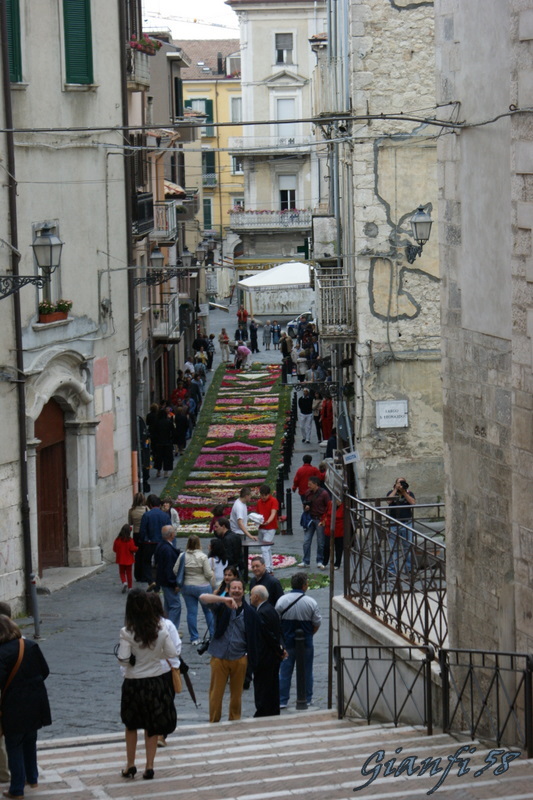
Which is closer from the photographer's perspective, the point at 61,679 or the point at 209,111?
the point at 61,679

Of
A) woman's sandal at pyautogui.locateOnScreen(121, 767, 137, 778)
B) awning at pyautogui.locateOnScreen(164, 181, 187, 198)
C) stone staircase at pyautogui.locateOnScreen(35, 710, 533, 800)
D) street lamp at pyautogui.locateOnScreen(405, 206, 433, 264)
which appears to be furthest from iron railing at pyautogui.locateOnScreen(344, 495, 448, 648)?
awning at pyautogui.locateOnScreen(164, 181, 187, 198)

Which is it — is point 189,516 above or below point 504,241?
below

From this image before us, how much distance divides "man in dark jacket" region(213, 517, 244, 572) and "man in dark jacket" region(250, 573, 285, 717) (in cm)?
462

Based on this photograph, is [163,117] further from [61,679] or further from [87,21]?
[61,679]

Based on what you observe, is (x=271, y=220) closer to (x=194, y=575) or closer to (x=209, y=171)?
(x=209, y=171)

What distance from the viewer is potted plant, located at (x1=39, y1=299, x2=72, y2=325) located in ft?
69.6

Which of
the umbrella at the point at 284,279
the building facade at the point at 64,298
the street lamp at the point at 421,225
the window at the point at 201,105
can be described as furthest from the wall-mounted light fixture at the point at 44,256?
the window at the point at 201,105

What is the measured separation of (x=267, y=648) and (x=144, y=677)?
9.97 feet

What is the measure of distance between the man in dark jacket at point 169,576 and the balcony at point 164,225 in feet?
75.7

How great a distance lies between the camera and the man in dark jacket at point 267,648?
42.1 ft

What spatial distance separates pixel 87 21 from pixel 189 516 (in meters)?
9.20

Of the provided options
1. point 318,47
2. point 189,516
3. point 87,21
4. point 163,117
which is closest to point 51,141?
point 87,21

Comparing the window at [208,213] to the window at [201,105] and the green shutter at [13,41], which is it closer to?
the window at [201,105]

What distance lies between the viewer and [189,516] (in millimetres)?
27047
